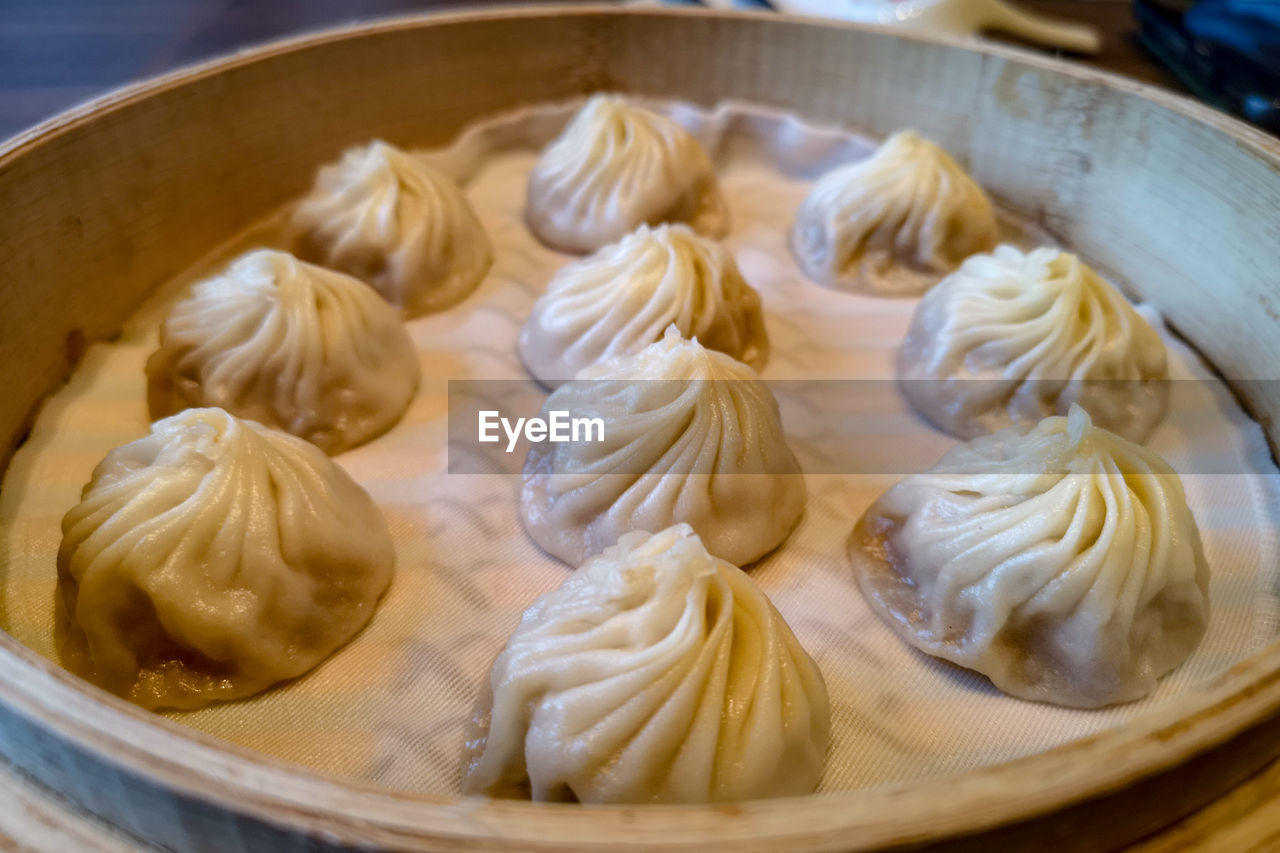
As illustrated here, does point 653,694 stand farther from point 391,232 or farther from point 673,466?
point 391,232

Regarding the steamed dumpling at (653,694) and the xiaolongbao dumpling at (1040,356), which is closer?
the steamed dumpling at (653,694)

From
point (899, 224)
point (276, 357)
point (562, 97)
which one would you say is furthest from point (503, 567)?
point (562, 97)

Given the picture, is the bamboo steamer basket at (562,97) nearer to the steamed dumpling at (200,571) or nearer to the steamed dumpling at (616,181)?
the steamed dumpling at (200,571)

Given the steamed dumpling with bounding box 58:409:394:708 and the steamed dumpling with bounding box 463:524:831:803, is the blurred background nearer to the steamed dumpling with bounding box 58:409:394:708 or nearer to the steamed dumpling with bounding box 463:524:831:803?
the steamed dumpling with bounding box 58:409:394:708

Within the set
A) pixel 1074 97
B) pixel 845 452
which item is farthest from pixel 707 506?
pixel 1074 97

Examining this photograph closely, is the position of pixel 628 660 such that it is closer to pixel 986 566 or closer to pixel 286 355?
pixel 986 566

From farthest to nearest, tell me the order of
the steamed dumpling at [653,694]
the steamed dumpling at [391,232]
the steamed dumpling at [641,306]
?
the steamed dumpling at [391,232], the steamed dumpling at [641,306], the steamed dumpling at [653,694]

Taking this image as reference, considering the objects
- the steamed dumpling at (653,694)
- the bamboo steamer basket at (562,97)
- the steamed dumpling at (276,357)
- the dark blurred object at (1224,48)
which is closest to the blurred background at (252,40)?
the dark blurred object at (1224,48)

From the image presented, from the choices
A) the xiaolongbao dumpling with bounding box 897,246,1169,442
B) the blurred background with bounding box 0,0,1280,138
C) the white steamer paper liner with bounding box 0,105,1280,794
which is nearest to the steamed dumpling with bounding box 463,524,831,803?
the white steamer paper liner with bounding box 0,105,1280,794
